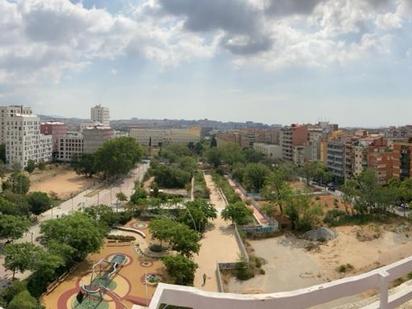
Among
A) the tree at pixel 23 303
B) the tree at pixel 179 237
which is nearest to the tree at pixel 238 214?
the tree at pixel 179 237

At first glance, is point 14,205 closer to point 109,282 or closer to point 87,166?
point 109,282

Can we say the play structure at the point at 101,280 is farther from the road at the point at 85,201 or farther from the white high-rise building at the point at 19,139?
the white high-rise building at the point at 19,139

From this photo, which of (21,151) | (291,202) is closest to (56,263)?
(291,202)

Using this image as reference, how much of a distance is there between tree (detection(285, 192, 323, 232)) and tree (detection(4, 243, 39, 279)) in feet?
52.1

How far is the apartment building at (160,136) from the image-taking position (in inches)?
3738

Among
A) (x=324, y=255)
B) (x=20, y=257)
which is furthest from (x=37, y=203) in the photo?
(x=324, y=255)

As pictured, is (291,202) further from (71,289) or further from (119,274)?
(71,289)

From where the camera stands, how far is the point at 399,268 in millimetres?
5227

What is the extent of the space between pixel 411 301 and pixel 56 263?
13.7m

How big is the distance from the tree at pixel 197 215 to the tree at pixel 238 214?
0.97 meters

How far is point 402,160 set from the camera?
122 feet

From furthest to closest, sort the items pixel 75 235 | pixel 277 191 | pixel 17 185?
pixel 17 185 → pixel 277 191 → pixel 75 235

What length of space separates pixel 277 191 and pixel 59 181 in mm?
26647

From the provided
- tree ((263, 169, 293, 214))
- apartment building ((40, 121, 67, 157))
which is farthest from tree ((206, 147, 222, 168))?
tree ((263, 169, 293, 214))
